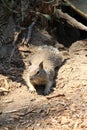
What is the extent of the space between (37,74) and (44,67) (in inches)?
21.2

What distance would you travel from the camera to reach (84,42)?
23.4 feet

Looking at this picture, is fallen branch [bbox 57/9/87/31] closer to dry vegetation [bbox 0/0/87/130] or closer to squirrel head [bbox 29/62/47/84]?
dry vegetation [bbox 0/0/87/130]

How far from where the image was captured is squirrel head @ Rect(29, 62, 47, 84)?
5.36 meters

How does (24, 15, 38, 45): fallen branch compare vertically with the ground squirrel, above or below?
above

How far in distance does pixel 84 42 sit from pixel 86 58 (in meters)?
1.01

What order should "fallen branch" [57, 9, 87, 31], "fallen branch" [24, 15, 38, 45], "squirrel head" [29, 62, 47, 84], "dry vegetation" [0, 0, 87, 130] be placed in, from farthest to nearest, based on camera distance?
"fallen branch" [57, 9, 87, 31]
"fallen branch" [24, 15, 38, 45]
"squirrel head" [29, 62, 47, 84]
"dry vegetation" [0, 0, 87, 130]

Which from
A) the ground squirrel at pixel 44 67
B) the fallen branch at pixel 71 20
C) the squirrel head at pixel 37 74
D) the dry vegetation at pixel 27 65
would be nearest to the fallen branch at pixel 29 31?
the dry vegetation at pixel 27 65

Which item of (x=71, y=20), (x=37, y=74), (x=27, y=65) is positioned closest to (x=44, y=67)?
(x=27, y=65)

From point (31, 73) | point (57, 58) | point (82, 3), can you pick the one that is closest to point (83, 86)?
point (31, 73)

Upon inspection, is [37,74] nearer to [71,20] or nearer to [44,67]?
Result: [44,67]

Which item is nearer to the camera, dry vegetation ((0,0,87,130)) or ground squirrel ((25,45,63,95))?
dry vegetation ((0,0,87,130))

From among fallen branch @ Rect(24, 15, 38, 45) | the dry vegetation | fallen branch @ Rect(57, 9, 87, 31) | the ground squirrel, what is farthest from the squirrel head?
fallen branch @ Rect(57, 9, 87, 31)

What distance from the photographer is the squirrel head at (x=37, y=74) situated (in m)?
5.36

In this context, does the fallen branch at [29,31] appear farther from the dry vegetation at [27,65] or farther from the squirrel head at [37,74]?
the squirrel head at [37,74]
